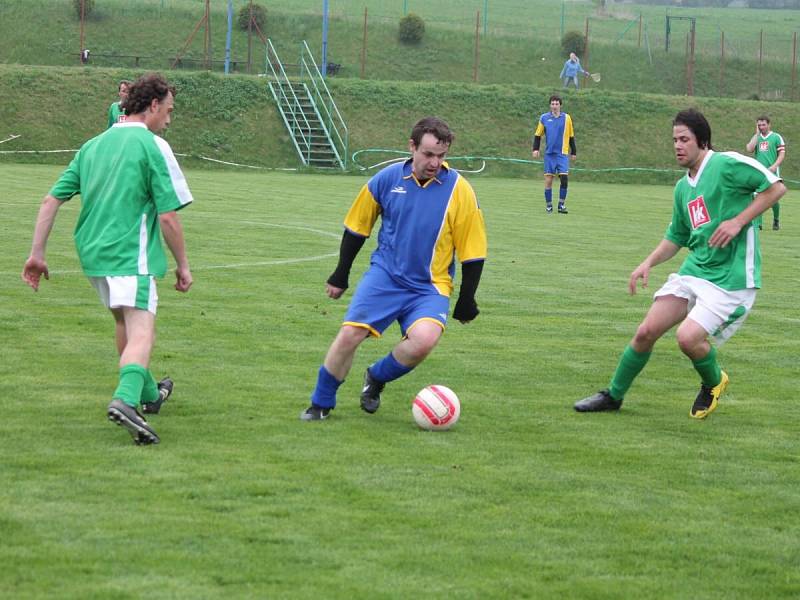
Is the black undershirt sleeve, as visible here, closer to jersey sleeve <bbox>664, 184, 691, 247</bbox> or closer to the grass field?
the grass field

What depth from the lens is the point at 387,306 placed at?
7.92 metres

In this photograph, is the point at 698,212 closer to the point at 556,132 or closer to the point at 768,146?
the point at 768,146

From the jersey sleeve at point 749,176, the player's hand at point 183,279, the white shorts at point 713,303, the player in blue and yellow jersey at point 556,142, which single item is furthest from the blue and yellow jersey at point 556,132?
the player's hand at point 183,279

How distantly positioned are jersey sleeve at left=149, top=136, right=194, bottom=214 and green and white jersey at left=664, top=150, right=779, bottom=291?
3121 mm

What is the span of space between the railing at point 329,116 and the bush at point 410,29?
12.2m

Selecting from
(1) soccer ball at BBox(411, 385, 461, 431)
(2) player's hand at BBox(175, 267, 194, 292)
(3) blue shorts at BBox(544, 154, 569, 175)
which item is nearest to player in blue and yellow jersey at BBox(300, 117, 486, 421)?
(1) soccer ball at BBox(411, 385, 461, 431)

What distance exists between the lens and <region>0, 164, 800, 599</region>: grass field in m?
5.06

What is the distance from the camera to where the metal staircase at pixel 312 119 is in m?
41.6

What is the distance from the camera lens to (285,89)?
151 ft

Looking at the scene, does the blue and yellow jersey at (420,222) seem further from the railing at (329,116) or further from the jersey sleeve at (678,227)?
the railing at (329,116)

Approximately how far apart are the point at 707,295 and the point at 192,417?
3.23m

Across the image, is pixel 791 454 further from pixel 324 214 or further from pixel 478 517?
pixel 324 214

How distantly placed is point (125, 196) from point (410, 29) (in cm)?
5328

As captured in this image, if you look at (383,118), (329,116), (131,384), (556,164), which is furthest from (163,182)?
(383,118)
